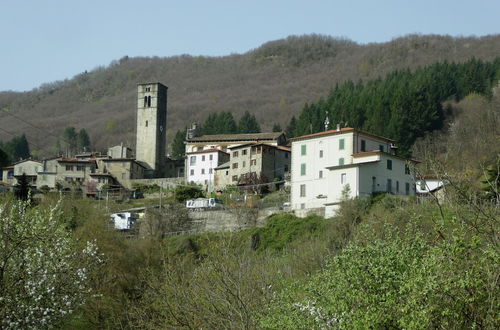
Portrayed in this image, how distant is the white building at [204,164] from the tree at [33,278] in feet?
205

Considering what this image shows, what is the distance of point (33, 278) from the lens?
73.2ft

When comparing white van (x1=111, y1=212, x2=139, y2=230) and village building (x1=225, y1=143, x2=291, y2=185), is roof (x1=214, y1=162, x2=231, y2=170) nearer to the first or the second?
village building (x1=225, y1=143, x2=291, y2=185)

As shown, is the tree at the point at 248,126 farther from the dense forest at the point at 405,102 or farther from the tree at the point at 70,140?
the tree at the point at 70,140

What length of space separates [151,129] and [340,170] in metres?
54.1

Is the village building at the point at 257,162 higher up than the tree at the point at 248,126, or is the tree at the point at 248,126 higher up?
the tree at the point at 248,126

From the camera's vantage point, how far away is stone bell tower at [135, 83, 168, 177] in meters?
103

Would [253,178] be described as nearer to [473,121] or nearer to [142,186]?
[142,186]

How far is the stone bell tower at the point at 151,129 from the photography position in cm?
10269

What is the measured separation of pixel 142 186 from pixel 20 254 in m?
68.3

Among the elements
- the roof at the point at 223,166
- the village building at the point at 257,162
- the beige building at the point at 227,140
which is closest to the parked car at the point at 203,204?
the village building at the point at 257,162

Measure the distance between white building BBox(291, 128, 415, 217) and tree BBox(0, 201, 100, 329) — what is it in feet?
108

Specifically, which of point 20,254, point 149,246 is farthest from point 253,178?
point 20,254

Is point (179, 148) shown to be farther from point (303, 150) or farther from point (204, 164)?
point (303, 150)

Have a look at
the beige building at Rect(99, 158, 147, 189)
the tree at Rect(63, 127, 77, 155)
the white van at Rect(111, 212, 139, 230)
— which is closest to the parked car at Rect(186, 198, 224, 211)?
→ the white van at Rect(111, 212, 139, 230)
